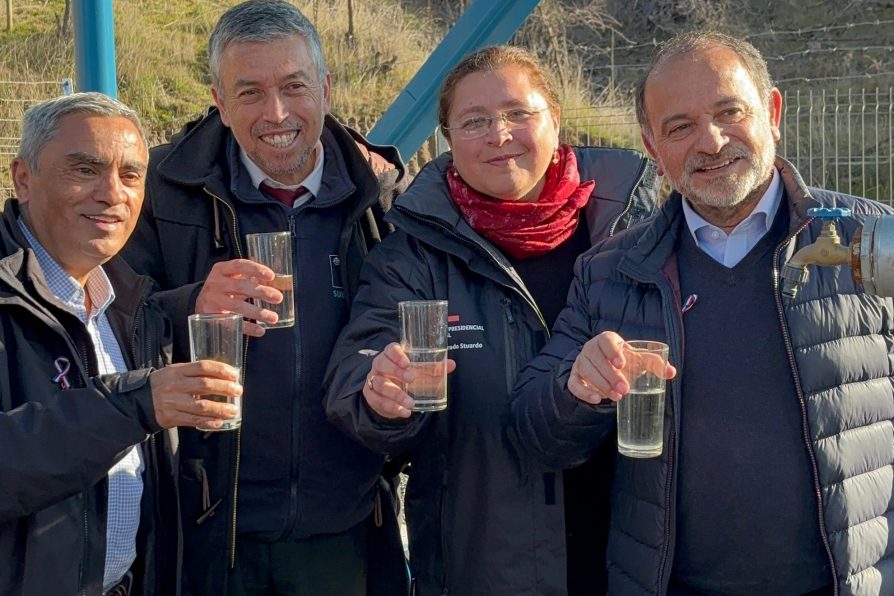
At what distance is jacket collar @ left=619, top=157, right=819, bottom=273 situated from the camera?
2898 mm

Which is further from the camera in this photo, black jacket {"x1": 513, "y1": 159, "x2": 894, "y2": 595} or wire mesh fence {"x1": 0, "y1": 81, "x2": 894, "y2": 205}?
wire mesh fence {"x1": 0, "y1": 81, "x2": 894, "y2": 205}

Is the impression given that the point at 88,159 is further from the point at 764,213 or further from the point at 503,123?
the point at 764,213

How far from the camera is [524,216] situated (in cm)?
333

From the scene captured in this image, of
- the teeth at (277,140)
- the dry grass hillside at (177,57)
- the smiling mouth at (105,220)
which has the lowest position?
the smiling mouth at (105,220)

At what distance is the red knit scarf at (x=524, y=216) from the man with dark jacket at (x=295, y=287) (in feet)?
1.16

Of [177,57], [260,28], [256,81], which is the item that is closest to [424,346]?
[256,81]

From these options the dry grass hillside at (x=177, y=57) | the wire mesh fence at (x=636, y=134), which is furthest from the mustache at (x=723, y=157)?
the dry grass hillside at (x=177, y=57)

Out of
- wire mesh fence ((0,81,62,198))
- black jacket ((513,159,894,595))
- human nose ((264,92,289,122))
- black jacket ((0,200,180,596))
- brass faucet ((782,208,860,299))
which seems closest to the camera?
brass faucet ((782,208,860,299))

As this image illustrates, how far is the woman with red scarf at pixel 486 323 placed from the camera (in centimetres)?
312

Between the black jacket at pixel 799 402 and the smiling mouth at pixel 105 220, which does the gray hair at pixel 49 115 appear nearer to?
the smiling mouth at pixel 105 220

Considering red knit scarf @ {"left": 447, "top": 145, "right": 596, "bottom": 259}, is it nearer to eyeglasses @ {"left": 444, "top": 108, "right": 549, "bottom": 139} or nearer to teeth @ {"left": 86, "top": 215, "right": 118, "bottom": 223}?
eyeglasses @ {"left": 444, "top": 108, "right": 549, "bottom": 139}

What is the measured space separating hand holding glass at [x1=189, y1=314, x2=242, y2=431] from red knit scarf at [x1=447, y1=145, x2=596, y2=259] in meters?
0.87

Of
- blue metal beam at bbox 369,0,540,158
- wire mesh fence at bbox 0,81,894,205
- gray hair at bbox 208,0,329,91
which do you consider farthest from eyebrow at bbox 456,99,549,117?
wire mesh fence at bbox 0,81,894,205

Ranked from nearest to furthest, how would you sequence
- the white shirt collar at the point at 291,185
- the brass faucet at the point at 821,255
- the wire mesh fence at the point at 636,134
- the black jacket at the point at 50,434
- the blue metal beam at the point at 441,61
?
the brass faucet at the point at 821,255 → the black jacket at the point at 50,434 → the white shirt collar at the point at 291,185 → the blue metal beam at the point at 441,61 → the wire mesh fence at the point at 636,134
